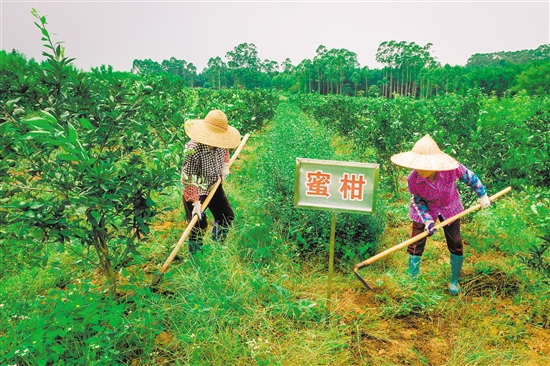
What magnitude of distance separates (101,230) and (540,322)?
3.45m

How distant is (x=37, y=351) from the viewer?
2.17m

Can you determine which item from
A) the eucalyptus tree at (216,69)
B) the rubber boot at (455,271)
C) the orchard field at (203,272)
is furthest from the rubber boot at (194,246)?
the eucalyptus tree at (216,69)

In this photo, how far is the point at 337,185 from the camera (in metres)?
2.68

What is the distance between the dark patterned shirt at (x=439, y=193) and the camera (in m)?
3.00

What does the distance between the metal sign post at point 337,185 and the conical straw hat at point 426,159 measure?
0.43 meters

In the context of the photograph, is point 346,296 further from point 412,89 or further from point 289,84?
point 289,84

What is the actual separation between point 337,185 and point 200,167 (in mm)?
1483

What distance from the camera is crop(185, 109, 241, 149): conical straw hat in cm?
334

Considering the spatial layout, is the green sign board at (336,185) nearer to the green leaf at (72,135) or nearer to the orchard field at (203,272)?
the orchard field at (203,272)

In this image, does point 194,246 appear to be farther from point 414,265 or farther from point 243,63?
point 243,63

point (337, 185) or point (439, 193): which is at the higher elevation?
point (337, 185)

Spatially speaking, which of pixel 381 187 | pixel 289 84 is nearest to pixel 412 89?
pixel 289 84

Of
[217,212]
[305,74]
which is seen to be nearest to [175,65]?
[305,74]

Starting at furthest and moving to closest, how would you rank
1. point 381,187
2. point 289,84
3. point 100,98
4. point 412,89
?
point 289,84, point 412,89, point 381,187, point 100,98
